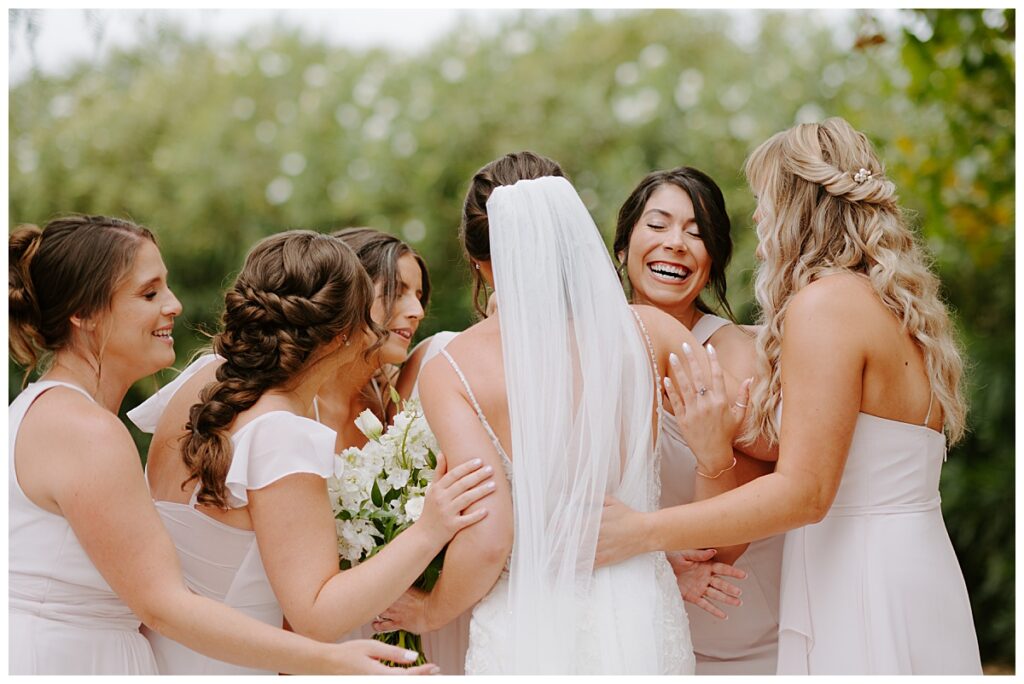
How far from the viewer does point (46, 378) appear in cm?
317

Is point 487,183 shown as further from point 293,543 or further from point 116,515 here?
point 116,515

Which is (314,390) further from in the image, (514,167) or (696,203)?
(696,203)

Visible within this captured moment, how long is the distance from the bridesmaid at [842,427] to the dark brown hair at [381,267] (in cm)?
137

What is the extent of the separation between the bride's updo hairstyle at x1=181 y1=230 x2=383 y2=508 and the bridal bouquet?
0.36m

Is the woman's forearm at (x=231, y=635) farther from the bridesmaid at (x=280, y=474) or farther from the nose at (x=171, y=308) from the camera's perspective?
the nose at (x=171, y=308)

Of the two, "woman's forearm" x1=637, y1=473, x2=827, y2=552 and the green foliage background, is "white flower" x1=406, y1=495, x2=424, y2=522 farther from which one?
the green foliage background

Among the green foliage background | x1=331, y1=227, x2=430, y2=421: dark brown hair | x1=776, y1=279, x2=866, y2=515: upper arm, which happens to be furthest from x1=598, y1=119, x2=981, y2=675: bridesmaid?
the green foliage background

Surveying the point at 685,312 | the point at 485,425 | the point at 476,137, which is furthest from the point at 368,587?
→ the point at 476,137

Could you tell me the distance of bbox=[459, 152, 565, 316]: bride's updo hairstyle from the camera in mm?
3385

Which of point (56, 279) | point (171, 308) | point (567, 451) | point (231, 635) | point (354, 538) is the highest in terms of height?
point (56, 279)

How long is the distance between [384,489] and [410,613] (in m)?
0.41

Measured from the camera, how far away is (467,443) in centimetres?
308

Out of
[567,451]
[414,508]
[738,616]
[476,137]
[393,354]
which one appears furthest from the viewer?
[476,137]

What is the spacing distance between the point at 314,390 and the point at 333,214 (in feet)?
22.8
